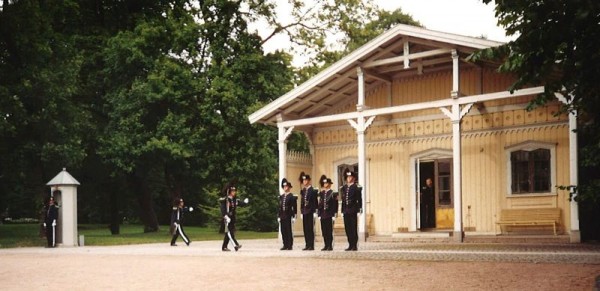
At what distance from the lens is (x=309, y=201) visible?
694 inches

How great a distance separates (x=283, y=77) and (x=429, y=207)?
11.9 metres

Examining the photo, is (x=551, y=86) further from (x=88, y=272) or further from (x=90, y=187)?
(x=90, y=187)

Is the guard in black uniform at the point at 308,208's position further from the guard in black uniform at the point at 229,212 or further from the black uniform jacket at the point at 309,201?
the guard in black uniform at the point at 229,212

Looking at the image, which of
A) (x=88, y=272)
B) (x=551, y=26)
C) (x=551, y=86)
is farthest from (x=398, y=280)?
(x=88, y=272)

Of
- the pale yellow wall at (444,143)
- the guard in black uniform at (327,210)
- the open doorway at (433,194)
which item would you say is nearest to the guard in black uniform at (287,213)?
the guard in black uniform at (327,210)

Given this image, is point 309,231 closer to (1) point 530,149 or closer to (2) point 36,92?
(1) point 530,149

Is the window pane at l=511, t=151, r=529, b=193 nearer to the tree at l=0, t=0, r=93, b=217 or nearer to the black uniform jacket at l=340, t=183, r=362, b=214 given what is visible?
the black uniform jacket at l=340, t=183, r=362, b=214

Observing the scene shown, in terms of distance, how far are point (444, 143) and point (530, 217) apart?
3.36m

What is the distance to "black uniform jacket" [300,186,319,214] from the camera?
17.6m

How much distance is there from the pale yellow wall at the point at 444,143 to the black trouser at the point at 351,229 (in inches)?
207

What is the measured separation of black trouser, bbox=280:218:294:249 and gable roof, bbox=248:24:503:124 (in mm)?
4825

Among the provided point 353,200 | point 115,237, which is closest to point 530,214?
point 353,200

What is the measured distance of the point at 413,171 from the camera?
21.8 m

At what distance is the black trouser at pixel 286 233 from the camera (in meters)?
17.8
